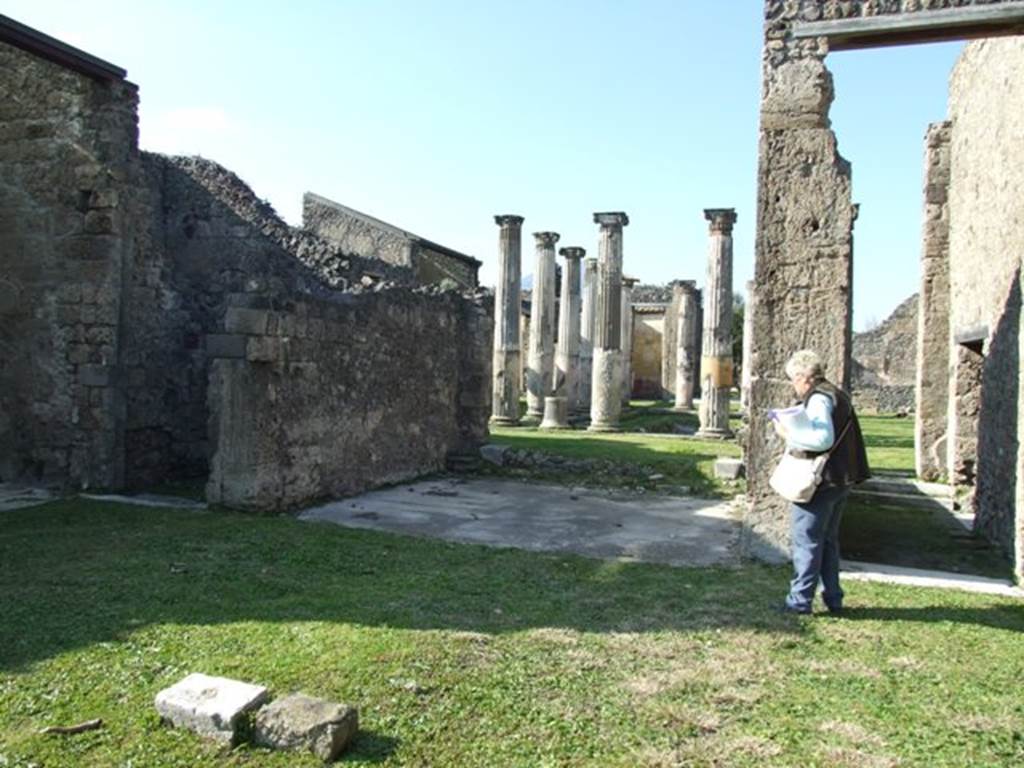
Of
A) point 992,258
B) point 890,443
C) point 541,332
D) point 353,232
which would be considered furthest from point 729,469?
point 541,332

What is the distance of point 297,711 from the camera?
3.34 metres

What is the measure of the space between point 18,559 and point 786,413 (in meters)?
5.57

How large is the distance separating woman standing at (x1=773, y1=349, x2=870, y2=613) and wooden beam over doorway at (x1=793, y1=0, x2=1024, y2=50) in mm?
2757

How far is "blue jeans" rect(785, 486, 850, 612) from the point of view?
5.21 meters

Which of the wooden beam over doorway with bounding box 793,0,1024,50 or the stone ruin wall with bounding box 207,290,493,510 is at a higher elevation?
the wooden beam over doorway with bounding box 793,0,1024,50

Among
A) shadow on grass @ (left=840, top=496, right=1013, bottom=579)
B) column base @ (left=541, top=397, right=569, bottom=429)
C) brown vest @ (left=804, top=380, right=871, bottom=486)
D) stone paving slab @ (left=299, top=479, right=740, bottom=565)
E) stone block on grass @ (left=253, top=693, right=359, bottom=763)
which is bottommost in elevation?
shadow on grass @ (left=840, top=496, right=1013, bottom=579)

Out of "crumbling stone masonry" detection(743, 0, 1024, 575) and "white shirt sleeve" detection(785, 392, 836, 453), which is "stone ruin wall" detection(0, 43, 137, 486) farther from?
"white shirt sleeve" detection(785, 392, 836, 453)

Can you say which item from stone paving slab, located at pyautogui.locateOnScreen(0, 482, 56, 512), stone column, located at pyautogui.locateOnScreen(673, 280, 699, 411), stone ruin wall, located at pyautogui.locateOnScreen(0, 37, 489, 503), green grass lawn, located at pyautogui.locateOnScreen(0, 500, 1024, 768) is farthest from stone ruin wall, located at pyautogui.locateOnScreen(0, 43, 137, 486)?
stone column, located at pyautogui.locateOnScreen(673, 280, 699, 411)

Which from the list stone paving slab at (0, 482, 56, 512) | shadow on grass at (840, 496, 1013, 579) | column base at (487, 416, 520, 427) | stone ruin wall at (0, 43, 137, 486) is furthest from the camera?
column base at (487, 416, 520, 427)

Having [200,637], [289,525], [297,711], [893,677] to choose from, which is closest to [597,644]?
[893,677]

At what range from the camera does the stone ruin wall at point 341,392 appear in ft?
27.0

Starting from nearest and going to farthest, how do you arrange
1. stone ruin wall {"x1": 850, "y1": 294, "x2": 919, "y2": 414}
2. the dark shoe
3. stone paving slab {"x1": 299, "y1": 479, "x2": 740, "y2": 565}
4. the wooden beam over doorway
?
the dark shoe, the wooden beam over doorway, stone paving slab {"x1": 299, "y1": 479, "x2": 740, "y2": 565}, stone ruin wall {"x1": 850, "y1": 294, "x2": 919, "y2": 414}

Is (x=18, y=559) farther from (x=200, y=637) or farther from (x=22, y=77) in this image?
(x=22, y=77)

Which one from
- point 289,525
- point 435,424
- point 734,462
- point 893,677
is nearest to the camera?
point 893,677
